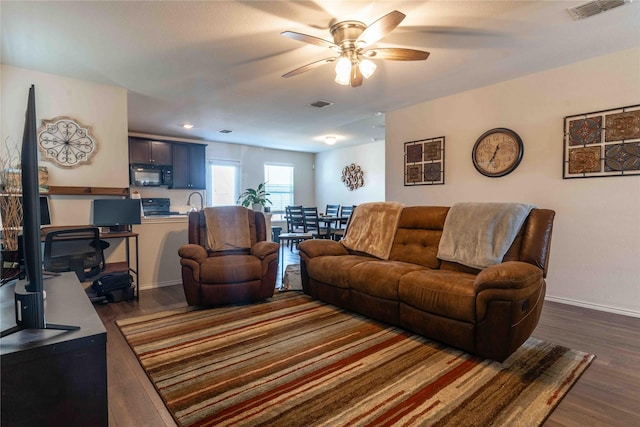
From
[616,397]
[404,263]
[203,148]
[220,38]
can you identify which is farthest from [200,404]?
[203,148]

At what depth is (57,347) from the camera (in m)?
0.89

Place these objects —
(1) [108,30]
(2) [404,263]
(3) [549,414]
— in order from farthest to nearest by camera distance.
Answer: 1. (2) [404,263]
2. (1) [108,30]
3. (3) [549,414]

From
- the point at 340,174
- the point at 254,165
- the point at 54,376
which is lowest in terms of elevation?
the point at 54,376

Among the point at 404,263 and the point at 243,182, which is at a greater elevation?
the point at 243,182

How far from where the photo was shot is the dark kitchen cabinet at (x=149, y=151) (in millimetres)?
6254

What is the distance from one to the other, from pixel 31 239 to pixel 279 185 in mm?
7679

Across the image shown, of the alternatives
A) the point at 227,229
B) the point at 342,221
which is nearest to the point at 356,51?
the point at 227,229

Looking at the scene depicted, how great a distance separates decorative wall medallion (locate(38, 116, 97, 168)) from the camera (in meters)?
3.51

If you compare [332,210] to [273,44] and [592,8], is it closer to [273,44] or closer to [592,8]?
[273,44]

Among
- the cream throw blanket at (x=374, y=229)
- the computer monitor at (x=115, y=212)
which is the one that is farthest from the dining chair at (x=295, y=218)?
the computer monitor at (x=115, y=212)

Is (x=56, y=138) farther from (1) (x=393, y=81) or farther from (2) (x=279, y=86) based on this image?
(1) (x=393, y=81)

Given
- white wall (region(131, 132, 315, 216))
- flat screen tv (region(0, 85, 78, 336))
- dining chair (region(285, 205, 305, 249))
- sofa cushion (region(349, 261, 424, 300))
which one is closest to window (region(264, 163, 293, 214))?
white wall (region(131, 132, 315, 216))

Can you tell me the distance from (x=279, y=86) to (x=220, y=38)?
3.97 feet

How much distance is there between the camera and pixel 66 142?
3615 mm
